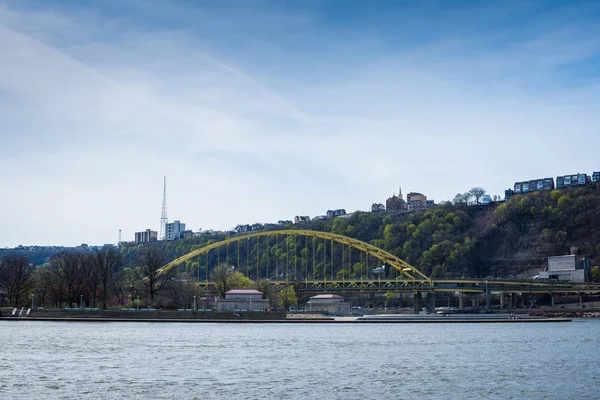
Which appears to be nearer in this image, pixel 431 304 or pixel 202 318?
pixel 202 318

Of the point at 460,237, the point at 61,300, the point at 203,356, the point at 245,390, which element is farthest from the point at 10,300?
the point at 460,237

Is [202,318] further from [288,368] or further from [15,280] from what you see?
[288,368]

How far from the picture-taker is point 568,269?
157 metres

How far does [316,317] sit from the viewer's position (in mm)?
107625

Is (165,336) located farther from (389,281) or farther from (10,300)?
(389,281)

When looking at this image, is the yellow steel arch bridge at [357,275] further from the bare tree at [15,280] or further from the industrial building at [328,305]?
the bare tree at [15,280]

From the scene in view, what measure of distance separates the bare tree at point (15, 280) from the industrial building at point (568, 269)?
10197 centimetres

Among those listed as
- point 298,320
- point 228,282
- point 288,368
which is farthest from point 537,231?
point 288,368

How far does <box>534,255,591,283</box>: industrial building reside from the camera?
153125 mm

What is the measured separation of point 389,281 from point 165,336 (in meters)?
83.4

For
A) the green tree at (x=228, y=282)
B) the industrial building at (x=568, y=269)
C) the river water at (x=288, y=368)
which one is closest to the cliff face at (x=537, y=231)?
the industrial building at (x=568, y=269)

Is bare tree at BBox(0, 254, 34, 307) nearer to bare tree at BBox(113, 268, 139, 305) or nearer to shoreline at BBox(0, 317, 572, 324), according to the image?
bare tree at BBox(113, 268, 139, 305)

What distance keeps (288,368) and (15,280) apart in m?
71.9

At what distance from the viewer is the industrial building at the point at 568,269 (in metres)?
153
